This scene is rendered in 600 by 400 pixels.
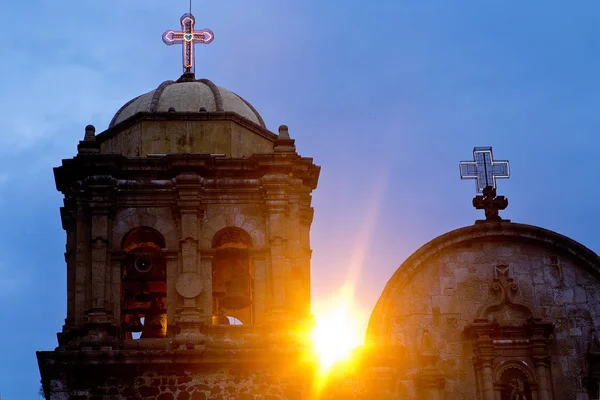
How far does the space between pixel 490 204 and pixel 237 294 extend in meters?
4.97

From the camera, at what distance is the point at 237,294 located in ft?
96.1

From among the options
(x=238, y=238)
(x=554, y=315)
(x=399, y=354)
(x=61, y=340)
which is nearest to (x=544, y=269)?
(x=554, y=315)

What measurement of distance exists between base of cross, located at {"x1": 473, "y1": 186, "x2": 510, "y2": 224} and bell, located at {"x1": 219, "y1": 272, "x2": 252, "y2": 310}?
14.5 ft

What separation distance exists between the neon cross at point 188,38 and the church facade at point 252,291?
3.09m

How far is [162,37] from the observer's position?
3306cm

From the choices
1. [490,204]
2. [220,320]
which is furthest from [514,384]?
[220,320]

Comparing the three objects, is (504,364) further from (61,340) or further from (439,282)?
(61,340)

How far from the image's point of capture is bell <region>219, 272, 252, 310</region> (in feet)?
95.9

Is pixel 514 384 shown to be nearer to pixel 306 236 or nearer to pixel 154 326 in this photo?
pixel 306 236

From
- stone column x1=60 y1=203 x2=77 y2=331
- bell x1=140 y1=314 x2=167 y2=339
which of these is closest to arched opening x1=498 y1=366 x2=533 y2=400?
bell x1=140 y1=314 x2=167 y2=339

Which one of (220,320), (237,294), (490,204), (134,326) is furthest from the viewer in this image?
(220,320)

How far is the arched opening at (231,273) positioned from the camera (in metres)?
29.1

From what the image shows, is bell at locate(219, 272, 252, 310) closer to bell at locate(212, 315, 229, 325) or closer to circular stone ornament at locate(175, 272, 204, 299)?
bell at locate(212, 315, 229, 325)

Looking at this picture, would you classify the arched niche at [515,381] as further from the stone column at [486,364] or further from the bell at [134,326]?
the bell at [134,326]
